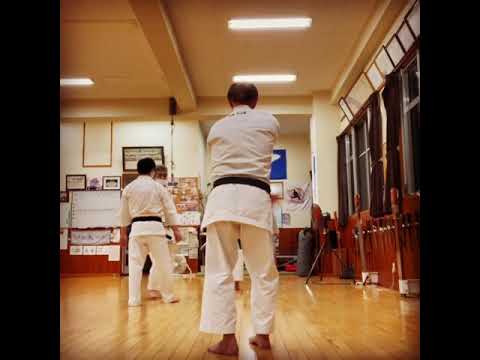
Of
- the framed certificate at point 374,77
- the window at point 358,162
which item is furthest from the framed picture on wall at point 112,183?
the framed certificate at point 374,77

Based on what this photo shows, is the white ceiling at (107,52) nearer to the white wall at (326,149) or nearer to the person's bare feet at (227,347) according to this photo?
the white wall at (326,149)

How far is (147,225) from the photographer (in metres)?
5.10

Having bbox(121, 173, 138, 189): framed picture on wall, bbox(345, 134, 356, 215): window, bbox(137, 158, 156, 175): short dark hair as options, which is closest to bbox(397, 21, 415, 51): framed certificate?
bbox(137, 158, 156, 175): short dark hair

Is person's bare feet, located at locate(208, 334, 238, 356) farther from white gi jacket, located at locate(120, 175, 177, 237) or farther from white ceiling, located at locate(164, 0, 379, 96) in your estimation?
white ceiling, located at locate(164, 0, 379, 96)

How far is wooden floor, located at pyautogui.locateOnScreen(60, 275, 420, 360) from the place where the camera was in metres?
2.52

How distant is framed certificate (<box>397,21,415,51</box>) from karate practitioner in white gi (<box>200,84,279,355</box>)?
369 centimetres

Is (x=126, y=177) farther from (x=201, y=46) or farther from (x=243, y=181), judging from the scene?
(x=243, y=181)

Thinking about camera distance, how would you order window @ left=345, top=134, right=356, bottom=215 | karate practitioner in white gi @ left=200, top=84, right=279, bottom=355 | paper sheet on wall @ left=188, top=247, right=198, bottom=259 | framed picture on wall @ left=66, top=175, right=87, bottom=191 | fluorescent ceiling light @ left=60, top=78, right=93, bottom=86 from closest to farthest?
1. karate practitioner in white gi @ left=200, top=84, right=279, bottom=355
2. fluorescent ceiling light @ left=60, top=78, right=93, bottom=86
3. window @ left=345, top=134, right=356, bottom=215
4. paper sheet on wall @ left=188, top=247, right=198, bottom=259
5. framed picture on wall @ left=66, top=175, right=87, bottom=191

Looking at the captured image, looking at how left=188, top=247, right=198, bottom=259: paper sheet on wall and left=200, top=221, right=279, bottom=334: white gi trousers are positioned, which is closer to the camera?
left=200, top=221, right=279, bottom=334: white gi trousers

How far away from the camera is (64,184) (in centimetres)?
1151

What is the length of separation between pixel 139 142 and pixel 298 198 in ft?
16.3
